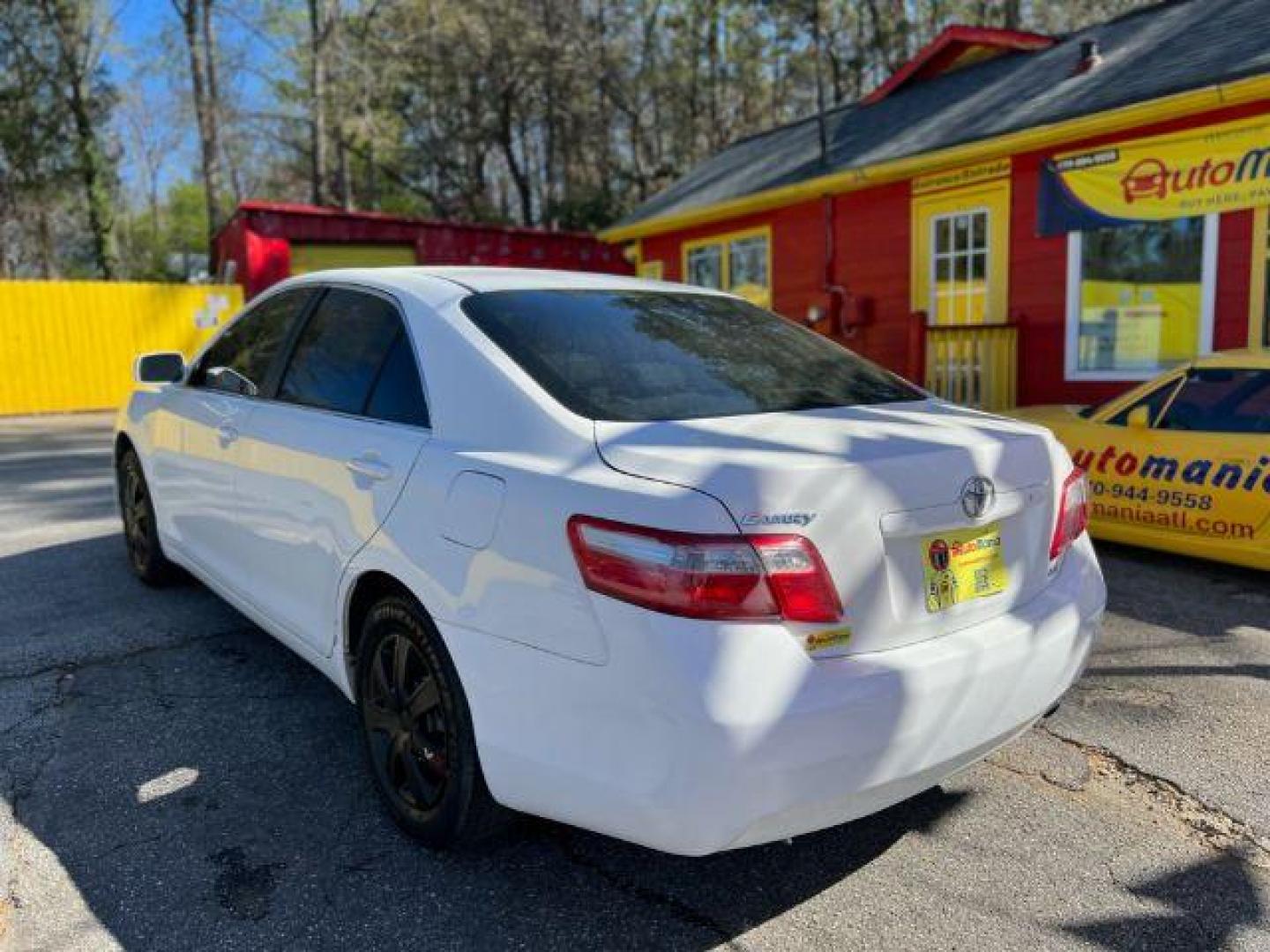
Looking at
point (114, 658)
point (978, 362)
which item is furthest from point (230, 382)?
point (978, 362)

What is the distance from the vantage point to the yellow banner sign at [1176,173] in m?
7.77

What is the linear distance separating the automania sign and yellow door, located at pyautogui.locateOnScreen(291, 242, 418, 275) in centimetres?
1409

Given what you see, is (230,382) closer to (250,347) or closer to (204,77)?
(250,347)

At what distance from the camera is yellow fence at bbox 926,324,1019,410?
9.81 meters

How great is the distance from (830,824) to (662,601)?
0.65 m

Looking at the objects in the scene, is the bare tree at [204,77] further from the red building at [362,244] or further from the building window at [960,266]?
the building window at [960,266]

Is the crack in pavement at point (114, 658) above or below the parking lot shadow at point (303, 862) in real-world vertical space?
above

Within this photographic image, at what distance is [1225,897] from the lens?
2451 mm

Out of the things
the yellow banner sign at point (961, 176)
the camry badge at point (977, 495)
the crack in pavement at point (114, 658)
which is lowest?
the crack in pavement at point (114, 658)

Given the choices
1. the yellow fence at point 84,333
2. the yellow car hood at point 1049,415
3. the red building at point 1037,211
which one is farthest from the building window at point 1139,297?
the yellow fence at point 84,333

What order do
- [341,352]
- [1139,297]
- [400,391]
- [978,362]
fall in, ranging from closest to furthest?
1. [400,391]
2. [341,352]
3. [1139,297]
4. [978,362]

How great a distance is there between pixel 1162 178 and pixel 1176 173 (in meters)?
0.12

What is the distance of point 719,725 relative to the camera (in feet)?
6.36

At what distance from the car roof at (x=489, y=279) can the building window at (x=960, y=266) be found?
299 inches
